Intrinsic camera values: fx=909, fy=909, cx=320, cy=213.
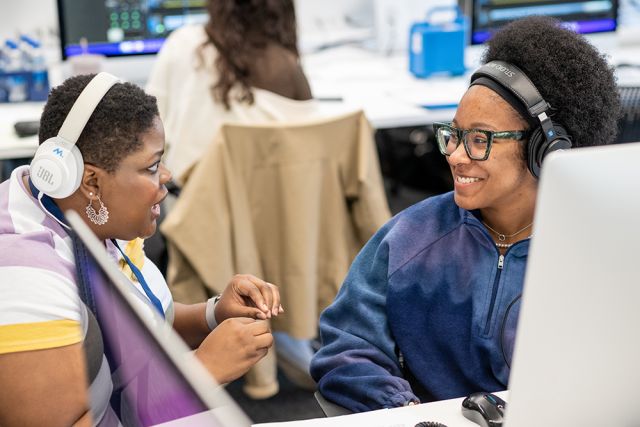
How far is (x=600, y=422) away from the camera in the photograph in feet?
3.25

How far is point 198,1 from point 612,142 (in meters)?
2.08

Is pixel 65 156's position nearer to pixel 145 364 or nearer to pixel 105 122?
pixel 105 122

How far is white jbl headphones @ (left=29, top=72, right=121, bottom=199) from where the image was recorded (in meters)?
1.17

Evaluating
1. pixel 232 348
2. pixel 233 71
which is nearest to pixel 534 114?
pixel 232 348

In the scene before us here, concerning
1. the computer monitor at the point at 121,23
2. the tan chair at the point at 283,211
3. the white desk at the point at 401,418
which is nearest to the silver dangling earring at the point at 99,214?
the white desk at the point at 401,418

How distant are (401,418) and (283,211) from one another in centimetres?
121

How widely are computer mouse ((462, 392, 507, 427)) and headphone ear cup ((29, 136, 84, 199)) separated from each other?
60 cm

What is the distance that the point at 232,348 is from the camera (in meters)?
1.20

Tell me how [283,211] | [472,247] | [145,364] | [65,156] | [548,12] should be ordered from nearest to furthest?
[145,364], [65,156], [472,247], [283,211], [548,12]

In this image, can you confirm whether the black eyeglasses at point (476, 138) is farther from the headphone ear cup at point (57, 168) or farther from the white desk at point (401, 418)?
the headphone ear cup at point (57, 168)

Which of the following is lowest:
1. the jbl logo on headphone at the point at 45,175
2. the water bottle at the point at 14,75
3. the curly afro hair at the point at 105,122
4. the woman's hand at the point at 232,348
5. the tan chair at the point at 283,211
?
the tan chair at the point at 283,211

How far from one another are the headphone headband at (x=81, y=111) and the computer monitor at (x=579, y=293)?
64 cm

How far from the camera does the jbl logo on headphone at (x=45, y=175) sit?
117 centimetres

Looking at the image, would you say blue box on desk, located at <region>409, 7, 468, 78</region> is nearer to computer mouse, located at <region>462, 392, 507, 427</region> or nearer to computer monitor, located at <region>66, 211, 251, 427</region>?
computer mouse, located at <region>462, 392, 507, 427</region>
